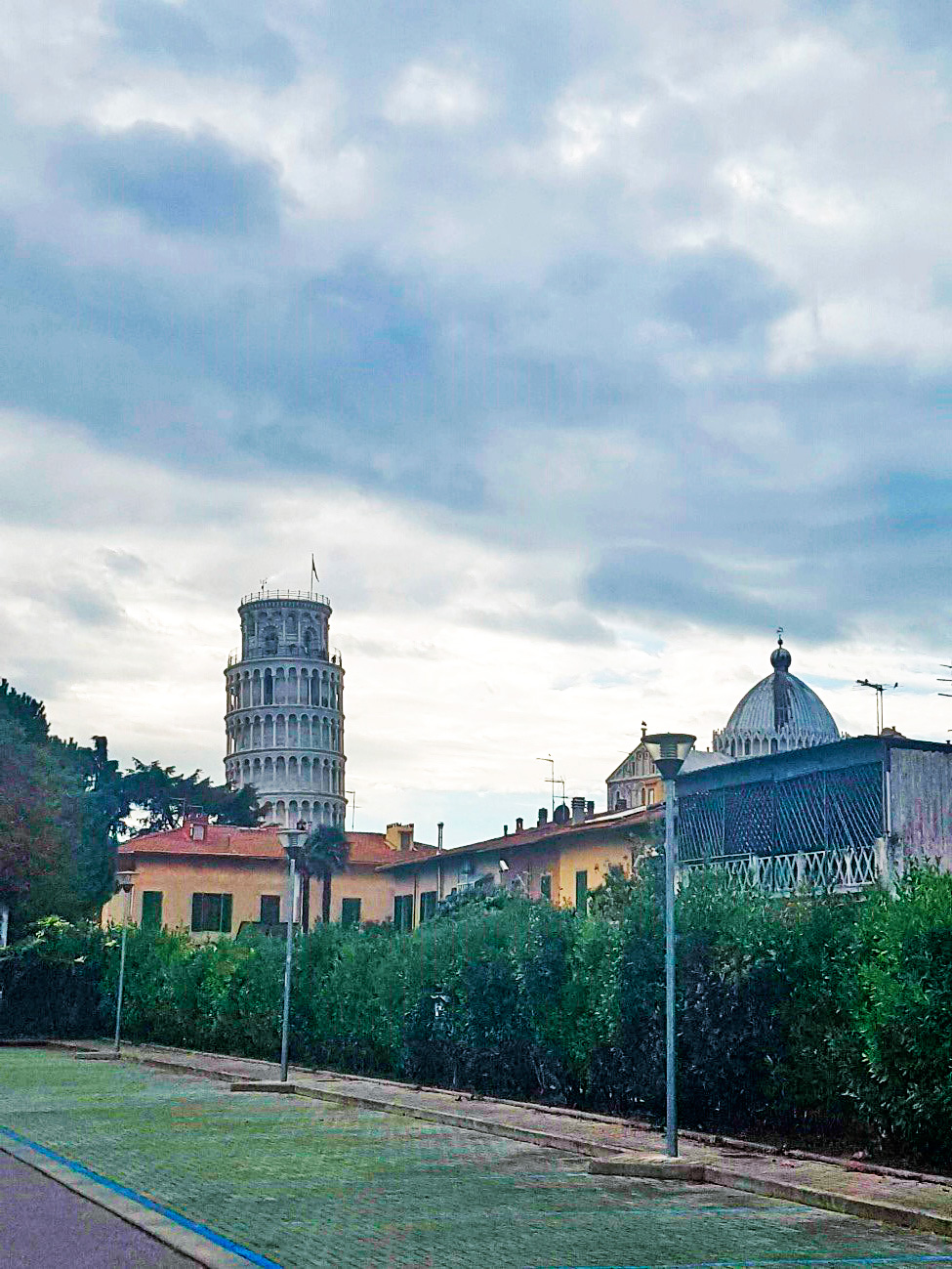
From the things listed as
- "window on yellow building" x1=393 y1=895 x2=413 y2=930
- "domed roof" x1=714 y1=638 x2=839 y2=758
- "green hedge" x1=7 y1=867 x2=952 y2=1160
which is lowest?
"green hedge" x1=7 y1=867 x2=952 y2=1160

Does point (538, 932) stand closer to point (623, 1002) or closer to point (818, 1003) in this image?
point (623, 1002)

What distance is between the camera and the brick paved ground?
1012 cm

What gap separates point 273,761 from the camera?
481 feet

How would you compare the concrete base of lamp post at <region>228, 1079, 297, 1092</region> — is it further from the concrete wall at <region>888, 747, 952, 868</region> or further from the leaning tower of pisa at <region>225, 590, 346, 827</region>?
the leaning tower of pisa at <region>225, 590, 346, 827</region>

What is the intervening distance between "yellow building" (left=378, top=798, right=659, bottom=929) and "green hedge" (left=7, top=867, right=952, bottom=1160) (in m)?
11.6

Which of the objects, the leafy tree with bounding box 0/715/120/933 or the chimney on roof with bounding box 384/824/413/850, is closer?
the leafy tree with bounding box 0/715/120/933

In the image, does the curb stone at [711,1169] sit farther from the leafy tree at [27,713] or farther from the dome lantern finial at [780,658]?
the dome lantern finial at [780,658]

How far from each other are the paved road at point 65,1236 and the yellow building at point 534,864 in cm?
2500

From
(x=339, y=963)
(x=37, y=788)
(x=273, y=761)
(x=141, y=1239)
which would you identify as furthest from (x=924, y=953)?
(x=273, y=761)

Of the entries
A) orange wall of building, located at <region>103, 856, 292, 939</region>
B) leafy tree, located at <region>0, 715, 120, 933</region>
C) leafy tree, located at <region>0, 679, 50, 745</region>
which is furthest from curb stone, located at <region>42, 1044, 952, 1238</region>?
orange wall of building, located at <region>103, 856, 292, 939</region>

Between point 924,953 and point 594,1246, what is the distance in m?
5.01

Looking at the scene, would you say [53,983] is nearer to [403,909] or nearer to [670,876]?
[403,909]

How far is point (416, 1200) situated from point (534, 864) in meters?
41.8

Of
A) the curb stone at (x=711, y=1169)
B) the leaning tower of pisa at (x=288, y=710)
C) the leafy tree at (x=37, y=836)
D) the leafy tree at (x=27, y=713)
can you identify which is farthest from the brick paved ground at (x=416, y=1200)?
the leaning tower of pisa at (x=288, y=710)
